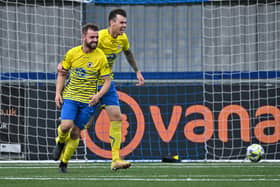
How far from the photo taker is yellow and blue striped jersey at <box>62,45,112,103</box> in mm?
7762

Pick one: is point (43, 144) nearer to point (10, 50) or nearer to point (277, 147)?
point (10, 50)

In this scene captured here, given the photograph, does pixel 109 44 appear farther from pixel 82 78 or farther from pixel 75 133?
pixel 75 133

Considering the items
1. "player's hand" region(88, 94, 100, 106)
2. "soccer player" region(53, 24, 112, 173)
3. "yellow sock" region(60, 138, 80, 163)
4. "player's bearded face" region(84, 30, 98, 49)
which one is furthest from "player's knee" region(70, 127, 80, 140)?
"player's bearded face" region(84, 30, 98, 49)

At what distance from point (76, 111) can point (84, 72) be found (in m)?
0.45

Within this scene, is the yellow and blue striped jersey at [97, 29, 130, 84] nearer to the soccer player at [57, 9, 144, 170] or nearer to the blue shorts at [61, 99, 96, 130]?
the soccer player at [57, 9, 144, 170]

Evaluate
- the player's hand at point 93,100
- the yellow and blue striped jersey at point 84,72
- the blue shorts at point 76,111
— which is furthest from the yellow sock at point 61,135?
the player's hand at point 93,100

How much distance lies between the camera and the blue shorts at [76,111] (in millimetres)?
7809

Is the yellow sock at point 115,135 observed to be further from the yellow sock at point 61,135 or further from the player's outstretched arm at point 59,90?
the player's outstretched arm at point 59,90

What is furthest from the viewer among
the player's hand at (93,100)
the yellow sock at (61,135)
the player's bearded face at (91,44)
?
the yellow sock at (61,135)

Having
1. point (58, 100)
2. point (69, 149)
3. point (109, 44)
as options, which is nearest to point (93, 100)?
point (58, 100)

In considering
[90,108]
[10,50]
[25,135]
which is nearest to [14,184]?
[90,108]

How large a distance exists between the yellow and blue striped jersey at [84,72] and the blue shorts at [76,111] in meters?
0.06

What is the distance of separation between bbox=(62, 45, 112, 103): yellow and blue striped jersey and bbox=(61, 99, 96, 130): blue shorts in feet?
0.20

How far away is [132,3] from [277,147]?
3.42 meters
